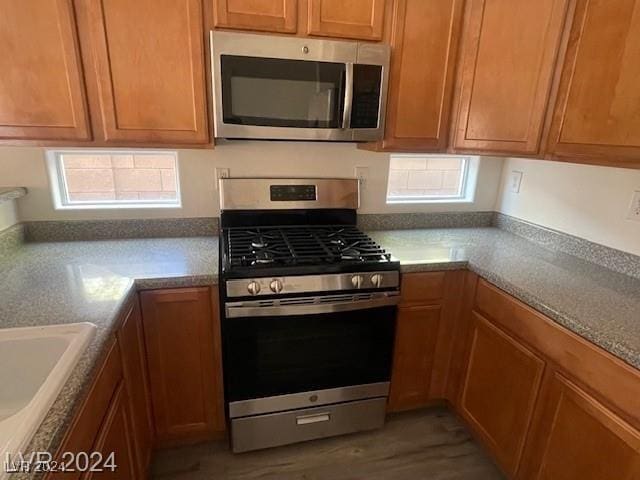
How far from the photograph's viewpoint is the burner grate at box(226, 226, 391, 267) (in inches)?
60.8

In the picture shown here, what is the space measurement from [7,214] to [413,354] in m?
2.01

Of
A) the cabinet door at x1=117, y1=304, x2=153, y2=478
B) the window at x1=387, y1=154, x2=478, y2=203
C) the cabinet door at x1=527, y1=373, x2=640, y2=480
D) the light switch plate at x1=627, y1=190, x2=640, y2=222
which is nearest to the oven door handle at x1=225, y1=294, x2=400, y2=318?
the cabinet door at x1=117, y1=304, x2=153, y2=478

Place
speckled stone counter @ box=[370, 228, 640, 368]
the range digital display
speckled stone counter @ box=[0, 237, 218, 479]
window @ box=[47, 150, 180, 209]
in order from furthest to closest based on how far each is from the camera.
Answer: the range digital display < window @ box=[47, 150, 180, 209] < speckled stone counter @ box=[370, 228, 640, 368] < speckled stone counter @ box=[0, 237, 218, 479]

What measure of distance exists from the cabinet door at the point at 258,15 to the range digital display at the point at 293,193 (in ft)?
2.45

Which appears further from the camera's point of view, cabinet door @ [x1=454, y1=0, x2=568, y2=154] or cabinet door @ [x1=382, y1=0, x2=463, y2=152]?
cabinet door @ [x1=382, y1=0, x2=463, y2=152]

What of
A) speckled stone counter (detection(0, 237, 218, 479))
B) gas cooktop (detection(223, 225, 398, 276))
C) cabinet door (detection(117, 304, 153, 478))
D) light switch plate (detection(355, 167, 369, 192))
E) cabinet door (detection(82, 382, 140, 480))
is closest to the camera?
speckled stone counter (detection(0, 237, 218, 479))

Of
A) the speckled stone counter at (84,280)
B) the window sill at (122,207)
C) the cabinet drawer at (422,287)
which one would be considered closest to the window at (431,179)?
the cabinet drawer at (422,287)

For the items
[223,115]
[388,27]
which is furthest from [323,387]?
[388,27]

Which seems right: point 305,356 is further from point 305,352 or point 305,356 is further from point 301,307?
point 301,307

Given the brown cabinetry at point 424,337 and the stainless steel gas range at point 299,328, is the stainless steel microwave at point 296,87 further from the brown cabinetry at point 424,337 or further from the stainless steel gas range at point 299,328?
the brown cabinetry at point 424,337

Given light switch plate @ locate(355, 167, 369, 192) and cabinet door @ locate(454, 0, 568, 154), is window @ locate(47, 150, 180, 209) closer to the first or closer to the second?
light switch plate @ locate(355, 167, 369, 192)

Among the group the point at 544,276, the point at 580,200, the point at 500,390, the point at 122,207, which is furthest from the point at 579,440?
the point at 122,207

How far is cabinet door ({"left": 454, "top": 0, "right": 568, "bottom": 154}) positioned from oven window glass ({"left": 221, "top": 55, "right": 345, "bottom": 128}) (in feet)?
2.04

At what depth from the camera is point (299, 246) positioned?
173cm
